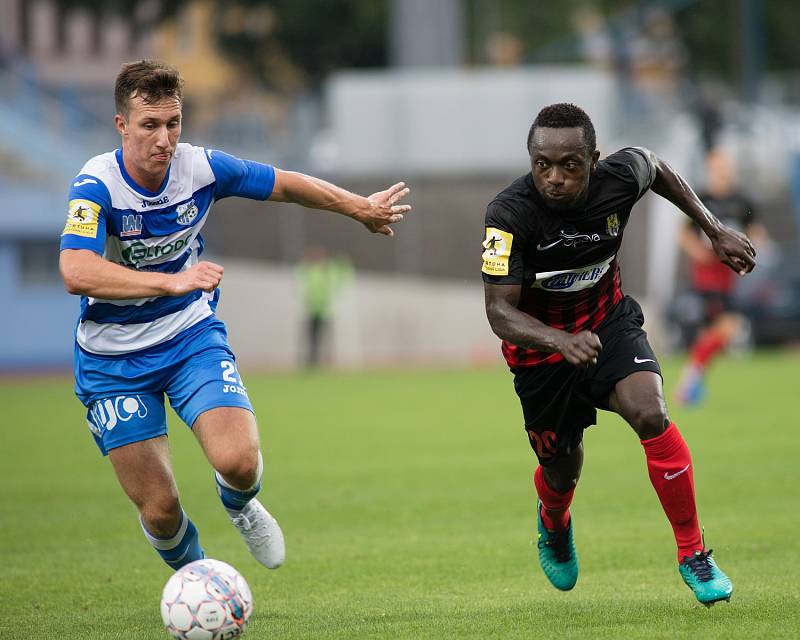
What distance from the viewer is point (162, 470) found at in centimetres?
638

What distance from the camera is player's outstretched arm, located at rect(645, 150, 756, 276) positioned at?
22.1ft

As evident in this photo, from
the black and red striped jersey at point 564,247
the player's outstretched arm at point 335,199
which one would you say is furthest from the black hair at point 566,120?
the player's outstretched arm at point 335,199

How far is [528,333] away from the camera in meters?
6.01

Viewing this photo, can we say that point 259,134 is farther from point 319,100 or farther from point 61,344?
point 61,344

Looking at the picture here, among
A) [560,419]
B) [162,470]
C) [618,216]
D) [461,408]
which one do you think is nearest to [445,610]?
[560,419]

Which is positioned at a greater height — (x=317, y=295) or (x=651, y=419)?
(x=651, y=419)

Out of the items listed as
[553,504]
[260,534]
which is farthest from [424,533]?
[260,534]

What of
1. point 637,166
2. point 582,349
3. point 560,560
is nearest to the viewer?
point 582,349

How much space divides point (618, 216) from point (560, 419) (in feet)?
3.40

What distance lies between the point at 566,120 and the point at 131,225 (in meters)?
2.08

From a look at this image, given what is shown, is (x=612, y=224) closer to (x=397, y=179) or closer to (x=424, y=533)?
(x=424, y=533)

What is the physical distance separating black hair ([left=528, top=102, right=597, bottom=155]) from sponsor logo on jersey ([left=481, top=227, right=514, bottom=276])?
1.40 feet

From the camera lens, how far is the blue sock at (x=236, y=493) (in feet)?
21.2

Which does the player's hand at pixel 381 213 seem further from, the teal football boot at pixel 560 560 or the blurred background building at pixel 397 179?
the blurred background building at pixel 397 179
